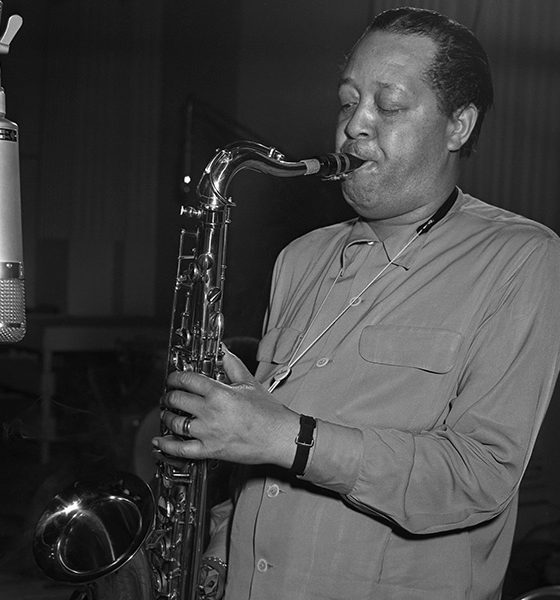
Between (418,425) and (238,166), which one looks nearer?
(418,425)

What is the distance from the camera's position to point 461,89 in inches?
75.0

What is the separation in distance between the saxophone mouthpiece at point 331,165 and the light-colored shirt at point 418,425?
0.66ft

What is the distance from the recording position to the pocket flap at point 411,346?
1695 millimetres

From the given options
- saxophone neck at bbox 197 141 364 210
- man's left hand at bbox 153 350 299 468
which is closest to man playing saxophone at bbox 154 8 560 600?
man's left hand at bbox 153 350 299 468

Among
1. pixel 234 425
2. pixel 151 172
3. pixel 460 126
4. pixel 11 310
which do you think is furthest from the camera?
pixel 151 172

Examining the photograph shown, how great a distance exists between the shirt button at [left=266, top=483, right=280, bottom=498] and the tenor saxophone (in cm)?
18

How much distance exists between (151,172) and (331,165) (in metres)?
1.69

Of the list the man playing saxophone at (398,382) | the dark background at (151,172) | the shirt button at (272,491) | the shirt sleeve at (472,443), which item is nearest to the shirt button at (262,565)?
the man playing saxophone at (398,382)

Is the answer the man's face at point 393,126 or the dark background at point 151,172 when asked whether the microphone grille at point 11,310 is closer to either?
the man's face at point 393,126

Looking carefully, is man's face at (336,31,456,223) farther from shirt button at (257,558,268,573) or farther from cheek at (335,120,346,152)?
shirt button at (257,558,268,573)

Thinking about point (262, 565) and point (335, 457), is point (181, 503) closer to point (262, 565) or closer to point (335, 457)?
point (262, 565)

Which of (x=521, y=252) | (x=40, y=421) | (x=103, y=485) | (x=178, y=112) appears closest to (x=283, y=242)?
(x=178, y=112)

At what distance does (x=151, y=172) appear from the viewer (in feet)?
11.1

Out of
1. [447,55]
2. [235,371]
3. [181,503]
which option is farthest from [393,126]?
[181,503]
